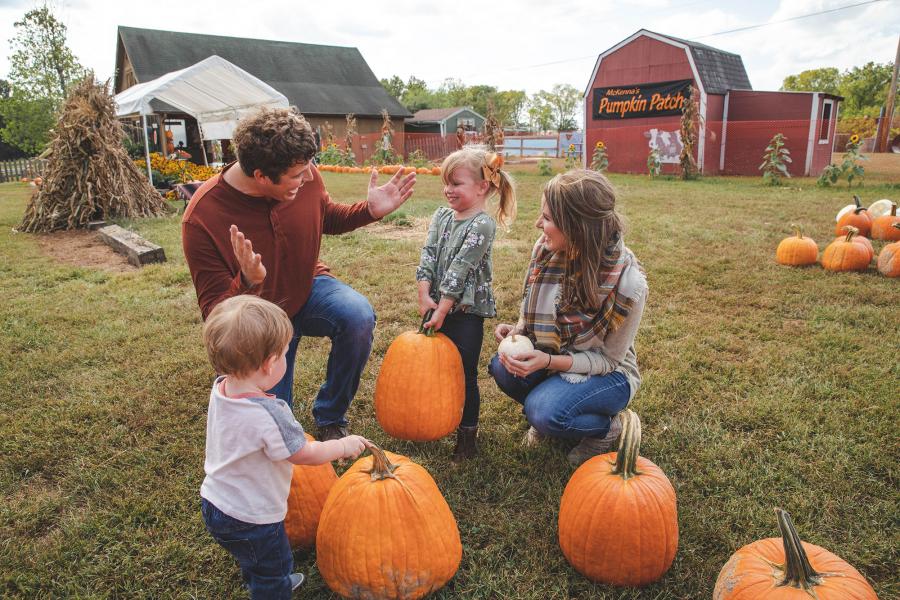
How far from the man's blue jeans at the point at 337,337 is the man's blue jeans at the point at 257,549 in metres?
1.07

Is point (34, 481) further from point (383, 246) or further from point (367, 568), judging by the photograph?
point (383, 246)

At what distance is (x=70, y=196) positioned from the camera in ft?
31.7

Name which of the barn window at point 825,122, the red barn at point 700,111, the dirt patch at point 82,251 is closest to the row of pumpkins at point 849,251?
the dirt patch at point 82,251

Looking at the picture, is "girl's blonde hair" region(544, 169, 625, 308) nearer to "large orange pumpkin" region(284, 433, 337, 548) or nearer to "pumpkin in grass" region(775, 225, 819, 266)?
"large orange pumpkin" region(284, 433, 337, 548)

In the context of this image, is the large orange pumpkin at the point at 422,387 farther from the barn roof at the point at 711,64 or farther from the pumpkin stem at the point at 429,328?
the barn roof at the point at 711,64

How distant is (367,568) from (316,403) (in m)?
1.31

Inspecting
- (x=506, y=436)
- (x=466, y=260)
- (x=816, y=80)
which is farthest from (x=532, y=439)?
(x=816, y=80)

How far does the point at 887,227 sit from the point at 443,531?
724 centimetres

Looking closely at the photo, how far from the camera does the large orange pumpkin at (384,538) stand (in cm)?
198

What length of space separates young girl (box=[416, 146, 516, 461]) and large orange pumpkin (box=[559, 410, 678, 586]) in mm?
904

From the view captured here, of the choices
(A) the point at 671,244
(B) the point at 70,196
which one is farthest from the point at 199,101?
(A) the point at 671,244

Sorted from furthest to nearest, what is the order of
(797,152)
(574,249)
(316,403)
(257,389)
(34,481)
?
(797,152) → (316,403) → (34,481) → (574,249) → (257,389)

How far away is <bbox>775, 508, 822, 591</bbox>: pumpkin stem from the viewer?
167 centimetres

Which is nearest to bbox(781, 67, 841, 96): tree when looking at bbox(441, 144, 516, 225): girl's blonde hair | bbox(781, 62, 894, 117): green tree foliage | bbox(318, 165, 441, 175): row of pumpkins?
bbox(781, 62, 894, 117): green tree foliage
